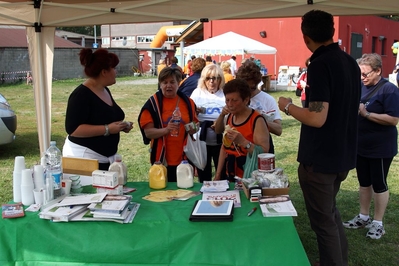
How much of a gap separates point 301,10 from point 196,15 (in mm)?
900

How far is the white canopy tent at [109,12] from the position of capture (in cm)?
339

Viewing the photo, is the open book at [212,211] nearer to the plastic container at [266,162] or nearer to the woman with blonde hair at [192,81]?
the plastic container at [266,162]

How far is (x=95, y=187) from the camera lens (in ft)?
7.96

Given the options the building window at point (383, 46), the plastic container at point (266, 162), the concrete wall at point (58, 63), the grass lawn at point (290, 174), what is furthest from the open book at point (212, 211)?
the building window at point (383, 46)

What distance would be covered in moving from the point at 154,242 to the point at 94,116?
4.00ft

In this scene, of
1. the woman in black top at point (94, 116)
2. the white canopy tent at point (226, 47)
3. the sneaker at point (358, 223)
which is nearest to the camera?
the woman in black top at point (94, 116)

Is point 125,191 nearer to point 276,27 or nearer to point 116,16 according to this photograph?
point 116,16

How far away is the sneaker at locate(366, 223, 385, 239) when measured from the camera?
350 centimetres

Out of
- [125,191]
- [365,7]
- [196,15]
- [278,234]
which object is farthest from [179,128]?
[365,7]

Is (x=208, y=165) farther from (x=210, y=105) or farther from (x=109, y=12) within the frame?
(x=109, y=12)

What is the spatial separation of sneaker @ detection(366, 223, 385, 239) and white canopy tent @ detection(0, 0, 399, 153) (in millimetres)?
1754

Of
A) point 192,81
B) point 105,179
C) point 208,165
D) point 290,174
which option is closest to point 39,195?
point 105,179

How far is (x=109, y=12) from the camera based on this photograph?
376 cm

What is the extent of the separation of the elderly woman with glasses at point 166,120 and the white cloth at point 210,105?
61 cm
